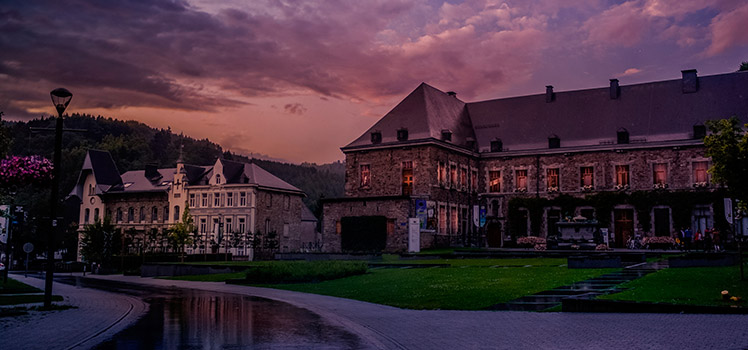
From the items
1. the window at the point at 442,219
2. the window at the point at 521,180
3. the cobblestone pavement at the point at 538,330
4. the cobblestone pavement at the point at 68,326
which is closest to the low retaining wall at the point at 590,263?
the cobblestone pavement at the point at 538,330

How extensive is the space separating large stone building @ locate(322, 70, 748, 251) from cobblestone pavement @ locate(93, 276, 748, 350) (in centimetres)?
3647

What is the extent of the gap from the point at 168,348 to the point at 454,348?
443cm

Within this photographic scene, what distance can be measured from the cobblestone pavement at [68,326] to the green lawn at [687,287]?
11.6 metres

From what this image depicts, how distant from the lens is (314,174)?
16900 centimetres

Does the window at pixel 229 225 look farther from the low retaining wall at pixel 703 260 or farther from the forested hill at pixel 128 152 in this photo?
the low retaining wall at pixel 703 260

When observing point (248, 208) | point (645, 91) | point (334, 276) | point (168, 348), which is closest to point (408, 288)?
point (334, 276)

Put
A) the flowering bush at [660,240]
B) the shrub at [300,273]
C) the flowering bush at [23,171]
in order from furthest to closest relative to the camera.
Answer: the flowering bush at [660,240]
the shrub at [300,273]
the flowering bush at [23,171]

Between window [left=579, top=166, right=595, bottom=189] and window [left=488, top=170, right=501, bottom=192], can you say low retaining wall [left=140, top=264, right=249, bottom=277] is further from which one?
window [left=579, top=166, right=595, bottom=189]

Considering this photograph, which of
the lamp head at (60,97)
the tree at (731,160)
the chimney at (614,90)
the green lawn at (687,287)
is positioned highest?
the chimney at (614,90)

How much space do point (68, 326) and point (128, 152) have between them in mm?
116995

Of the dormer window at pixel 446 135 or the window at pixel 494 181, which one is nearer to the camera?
the dormer window at pixel 446 135

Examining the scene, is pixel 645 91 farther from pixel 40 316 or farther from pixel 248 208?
pixel 40 316

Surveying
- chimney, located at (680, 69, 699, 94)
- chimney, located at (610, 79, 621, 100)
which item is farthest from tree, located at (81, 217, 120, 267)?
chimney, located at (680, 69, 699, 94)

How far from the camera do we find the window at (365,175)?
58531mm
